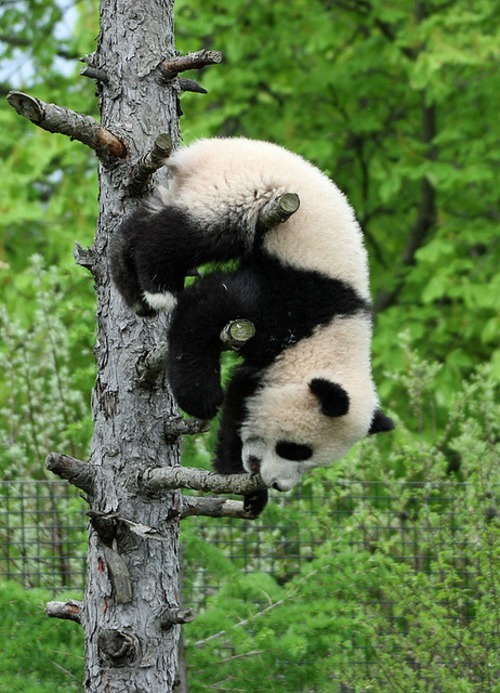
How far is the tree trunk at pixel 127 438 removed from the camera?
3.68 m

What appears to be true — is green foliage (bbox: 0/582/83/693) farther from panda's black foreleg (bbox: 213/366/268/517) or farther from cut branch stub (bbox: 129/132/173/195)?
cut branch stub (bbox: 129/132/173/195)

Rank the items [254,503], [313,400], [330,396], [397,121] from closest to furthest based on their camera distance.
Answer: [330,396] < [313,400] < [254,503] < [397,121]

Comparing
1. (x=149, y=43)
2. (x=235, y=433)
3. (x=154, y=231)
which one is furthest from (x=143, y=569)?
(x=149, y=43)

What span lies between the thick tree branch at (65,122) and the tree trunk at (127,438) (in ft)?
0.37

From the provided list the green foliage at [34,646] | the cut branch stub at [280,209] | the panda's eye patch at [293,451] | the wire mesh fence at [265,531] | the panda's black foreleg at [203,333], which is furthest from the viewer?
the wire mesh fence at [265,531]

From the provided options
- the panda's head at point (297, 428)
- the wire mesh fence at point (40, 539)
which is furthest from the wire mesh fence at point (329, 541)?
the panda's head at point (297, 428)

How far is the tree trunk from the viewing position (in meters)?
3.68

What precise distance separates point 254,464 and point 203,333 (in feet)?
1.74

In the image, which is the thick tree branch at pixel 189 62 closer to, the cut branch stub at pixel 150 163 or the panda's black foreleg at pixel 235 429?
the cut branch stub at pixel 150 163

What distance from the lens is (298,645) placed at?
4.13 meters

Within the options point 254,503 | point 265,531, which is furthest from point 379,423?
point 265,531

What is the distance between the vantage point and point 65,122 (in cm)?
330

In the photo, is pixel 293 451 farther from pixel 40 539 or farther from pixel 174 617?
pixel 40 539

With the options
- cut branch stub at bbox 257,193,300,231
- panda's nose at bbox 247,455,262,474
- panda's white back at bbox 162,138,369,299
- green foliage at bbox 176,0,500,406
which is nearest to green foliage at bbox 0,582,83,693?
panda's nose at bbox 247,455,262,474
